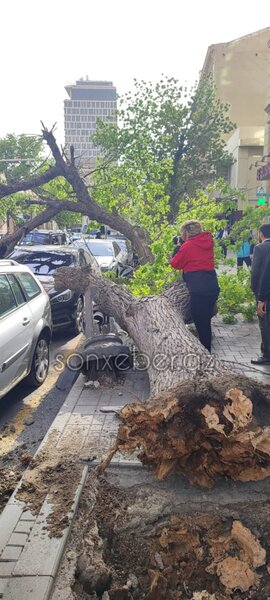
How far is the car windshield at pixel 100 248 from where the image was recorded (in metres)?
14.7

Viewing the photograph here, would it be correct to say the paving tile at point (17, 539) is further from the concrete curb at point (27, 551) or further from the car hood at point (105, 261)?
the car hood at point (105, 261)

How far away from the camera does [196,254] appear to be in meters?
5.75

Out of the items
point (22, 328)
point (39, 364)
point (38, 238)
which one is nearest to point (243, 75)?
point (38, 238)

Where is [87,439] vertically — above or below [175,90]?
below

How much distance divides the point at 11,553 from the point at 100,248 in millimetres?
12854

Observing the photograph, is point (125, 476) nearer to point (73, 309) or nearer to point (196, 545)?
point (196, 545)

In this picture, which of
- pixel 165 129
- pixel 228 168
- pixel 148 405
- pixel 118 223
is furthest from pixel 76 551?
pixel 228 168

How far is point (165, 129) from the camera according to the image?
2425cm

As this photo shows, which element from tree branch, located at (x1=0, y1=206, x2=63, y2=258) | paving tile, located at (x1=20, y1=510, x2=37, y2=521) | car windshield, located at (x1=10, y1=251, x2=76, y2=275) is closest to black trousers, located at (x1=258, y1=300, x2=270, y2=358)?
paving tile, located at (x1=20, y1=510, x2=37, y2=521)

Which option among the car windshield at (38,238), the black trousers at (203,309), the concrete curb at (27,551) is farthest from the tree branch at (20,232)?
the car windshield at (38,238)

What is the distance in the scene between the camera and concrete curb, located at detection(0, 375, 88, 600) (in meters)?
2.42

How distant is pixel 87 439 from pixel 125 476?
2.48 ft

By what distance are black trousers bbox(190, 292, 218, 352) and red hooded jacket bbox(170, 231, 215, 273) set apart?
14.1 inches

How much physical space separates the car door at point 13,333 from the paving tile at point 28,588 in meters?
2.48
